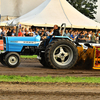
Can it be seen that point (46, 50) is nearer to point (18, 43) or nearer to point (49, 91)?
point (18, 43)

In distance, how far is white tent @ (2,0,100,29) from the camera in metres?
21.5

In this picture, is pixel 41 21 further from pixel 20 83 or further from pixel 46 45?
pixel 20 83

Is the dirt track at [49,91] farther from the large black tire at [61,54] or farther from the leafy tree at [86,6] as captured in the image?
the leafy tree at [86,6]

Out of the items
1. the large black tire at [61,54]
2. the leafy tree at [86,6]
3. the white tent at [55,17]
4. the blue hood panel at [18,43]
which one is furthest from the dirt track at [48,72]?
the leafy tree at [86,6]

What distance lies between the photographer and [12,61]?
9.12 meters

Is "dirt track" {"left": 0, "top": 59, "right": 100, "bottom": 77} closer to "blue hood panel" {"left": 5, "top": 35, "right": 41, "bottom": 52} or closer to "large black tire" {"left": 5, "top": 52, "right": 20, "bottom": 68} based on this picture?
"large black tire" {"left": 5, "top": 52, "right": 20, "bottom": 68}

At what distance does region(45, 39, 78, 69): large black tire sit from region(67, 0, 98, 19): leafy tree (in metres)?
40.9

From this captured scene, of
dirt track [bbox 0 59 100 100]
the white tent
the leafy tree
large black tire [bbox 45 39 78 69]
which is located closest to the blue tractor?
large black tire [bbox 45 39 78 69]

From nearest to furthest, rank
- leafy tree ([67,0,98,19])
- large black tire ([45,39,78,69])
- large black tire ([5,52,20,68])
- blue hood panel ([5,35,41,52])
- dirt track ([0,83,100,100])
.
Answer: dirt track ([0,83,100,100]) → large black tire ([45,39,78,69]) → large black tire ([5,52,20,68]) → blue hood panel ([5,35,41,52]) → leafy tree ([67,0,98,19])

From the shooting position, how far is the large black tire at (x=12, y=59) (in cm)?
908

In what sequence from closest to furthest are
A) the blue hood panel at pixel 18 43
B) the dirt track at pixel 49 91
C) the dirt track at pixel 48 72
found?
the dirt track at pixel 49 91
the dirt track at pixel 48 72
the blue hood panel at pixel 18 43

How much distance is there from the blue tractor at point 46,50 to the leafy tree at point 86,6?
4056 centimetres

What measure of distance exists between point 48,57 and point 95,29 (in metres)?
15.8

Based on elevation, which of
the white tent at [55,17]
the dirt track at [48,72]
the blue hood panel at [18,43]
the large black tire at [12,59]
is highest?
the white tent at [55,17]
